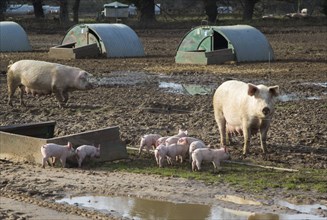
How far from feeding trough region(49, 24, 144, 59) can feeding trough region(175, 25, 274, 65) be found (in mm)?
2227

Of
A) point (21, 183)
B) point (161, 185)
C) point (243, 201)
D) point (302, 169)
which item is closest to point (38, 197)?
point (21, 183)

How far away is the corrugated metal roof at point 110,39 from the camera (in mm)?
28906

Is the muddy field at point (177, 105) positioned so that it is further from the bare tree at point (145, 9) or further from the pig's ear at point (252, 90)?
the bare tree at point (145, 9)

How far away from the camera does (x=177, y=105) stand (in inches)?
668

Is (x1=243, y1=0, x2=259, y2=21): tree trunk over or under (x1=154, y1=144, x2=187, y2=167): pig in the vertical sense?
under

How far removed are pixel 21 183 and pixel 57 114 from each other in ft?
18.1

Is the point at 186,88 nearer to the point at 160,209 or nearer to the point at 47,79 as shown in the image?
the point at 47,79

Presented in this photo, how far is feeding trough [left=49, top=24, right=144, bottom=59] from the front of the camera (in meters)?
28.3

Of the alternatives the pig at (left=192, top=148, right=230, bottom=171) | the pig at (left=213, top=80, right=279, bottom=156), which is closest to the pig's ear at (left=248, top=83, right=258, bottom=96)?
the pig at (left=213, top=80, right=279, bottom=156)

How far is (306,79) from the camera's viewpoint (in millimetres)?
21906

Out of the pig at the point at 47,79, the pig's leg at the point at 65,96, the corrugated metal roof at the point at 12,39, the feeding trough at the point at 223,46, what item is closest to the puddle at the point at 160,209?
the pig's leg at the point at 65,96

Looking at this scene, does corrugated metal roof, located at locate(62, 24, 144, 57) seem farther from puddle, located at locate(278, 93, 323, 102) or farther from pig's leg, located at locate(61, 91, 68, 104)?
pig's leg, located at locate(61, 91, 68, 104)

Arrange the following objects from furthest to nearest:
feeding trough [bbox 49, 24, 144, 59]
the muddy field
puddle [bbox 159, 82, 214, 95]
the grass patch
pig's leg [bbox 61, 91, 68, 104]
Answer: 1. feeding trough [bbox 49, 24, 144, 59]
2. puddle [bbox 159, 82, 214, 95]
3. pig's leg [bbox 61, 91, 68, 104]
4. the muddy field
5. the grass patch

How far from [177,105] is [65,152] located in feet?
19.2
